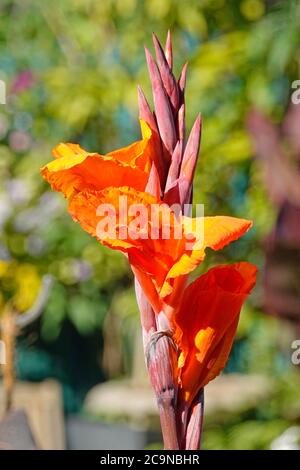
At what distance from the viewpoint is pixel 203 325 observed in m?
0.60

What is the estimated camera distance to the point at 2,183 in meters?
2.26

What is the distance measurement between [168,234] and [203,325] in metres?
0.07

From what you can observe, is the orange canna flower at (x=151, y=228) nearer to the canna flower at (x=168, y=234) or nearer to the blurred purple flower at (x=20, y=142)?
the canna flower at (x=168, y=234)

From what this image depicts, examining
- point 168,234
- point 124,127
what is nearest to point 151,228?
point 168,234

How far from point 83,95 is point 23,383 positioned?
35.0 inches

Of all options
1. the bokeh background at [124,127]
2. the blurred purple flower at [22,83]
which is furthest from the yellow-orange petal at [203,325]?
the blurred purple flower at [22,83]

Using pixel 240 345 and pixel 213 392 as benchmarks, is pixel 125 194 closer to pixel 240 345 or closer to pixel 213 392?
pixel 213 392

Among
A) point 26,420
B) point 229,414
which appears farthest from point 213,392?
point 26,420

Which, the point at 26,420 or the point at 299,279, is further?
the point at 299,279

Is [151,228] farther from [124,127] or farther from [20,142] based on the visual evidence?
[124,127]

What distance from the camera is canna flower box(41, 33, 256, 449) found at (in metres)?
0.56

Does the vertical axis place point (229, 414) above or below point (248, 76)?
below

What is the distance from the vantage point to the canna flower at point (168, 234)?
564mm

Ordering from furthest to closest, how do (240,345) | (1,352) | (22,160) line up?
(240,345)
(22,160)
(1,352)
